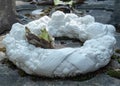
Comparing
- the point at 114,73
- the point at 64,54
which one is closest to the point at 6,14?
the point at 64,54

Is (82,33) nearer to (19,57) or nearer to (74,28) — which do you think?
(74,28)

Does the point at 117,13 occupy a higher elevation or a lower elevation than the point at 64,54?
lower

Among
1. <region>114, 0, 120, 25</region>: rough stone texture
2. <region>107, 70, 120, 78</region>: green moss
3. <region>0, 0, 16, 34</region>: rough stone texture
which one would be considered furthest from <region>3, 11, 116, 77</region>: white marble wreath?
<region>114, 0, 120, 25</region>: rough stone texture

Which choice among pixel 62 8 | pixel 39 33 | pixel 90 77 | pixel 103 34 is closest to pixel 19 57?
pixel 39 33

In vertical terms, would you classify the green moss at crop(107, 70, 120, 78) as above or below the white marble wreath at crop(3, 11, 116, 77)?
below

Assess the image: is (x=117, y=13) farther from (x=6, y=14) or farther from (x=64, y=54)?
(x=64, y=54)

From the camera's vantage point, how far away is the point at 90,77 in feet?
14.5

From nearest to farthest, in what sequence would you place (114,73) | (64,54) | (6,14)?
(64,54) → (114,73) → (6,14)

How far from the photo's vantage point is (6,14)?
684 centimetres

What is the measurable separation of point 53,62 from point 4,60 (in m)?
1.12

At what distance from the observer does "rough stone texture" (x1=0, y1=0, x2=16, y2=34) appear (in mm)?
6723

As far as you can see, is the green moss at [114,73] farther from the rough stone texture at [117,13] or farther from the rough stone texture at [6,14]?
the rough stone texture at [6,14]

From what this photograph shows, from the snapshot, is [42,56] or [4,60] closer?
[42,56]

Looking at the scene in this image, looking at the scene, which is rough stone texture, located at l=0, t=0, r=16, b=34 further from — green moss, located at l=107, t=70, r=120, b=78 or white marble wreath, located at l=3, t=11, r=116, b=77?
green moss, located at l=107, t=70, r=120, b=78
